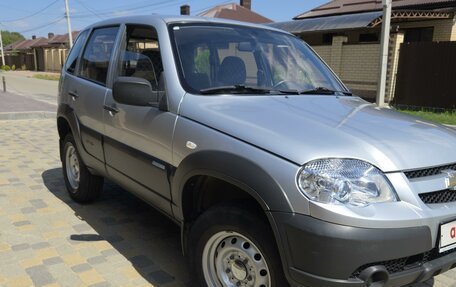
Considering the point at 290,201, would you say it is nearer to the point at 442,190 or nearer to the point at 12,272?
the point at 442,190

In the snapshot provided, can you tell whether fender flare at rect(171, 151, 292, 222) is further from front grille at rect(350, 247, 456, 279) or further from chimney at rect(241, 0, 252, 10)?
chimney at rect(241, 0, 252, 10)

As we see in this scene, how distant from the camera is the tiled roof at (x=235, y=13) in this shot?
1318 inches

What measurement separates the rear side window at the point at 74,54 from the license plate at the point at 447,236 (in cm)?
395

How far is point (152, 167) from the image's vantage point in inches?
125

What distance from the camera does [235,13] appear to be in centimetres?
3688

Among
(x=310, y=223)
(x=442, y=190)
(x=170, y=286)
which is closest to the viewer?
(x=310, y=223)

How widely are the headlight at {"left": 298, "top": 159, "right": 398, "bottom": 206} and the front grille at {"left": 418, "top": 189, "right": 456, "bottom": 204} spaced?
0.72ft

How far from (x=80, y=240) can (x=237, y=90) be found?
6.63 feet

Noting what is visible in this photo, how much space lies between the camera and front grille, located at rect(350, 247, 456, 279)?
2076 mm

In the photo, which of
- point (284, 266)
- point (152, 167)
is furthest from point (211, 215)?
point (152, 167)

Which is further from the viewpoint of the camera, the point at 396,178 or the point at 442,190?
the point at 442,190

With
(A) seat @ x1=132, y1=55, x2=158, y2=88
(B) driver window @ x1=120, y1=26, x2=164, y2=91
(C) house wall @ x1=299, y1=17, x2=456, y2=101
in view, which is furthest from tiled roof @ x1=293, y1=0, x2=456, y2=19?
(A) seat @ x1=132, y1=55, x2=158, y2=88

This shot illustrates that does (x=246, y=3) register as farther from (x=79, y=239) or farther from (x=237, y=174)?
(x=237, y=174)

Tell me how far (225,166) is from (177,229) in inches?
78.3
